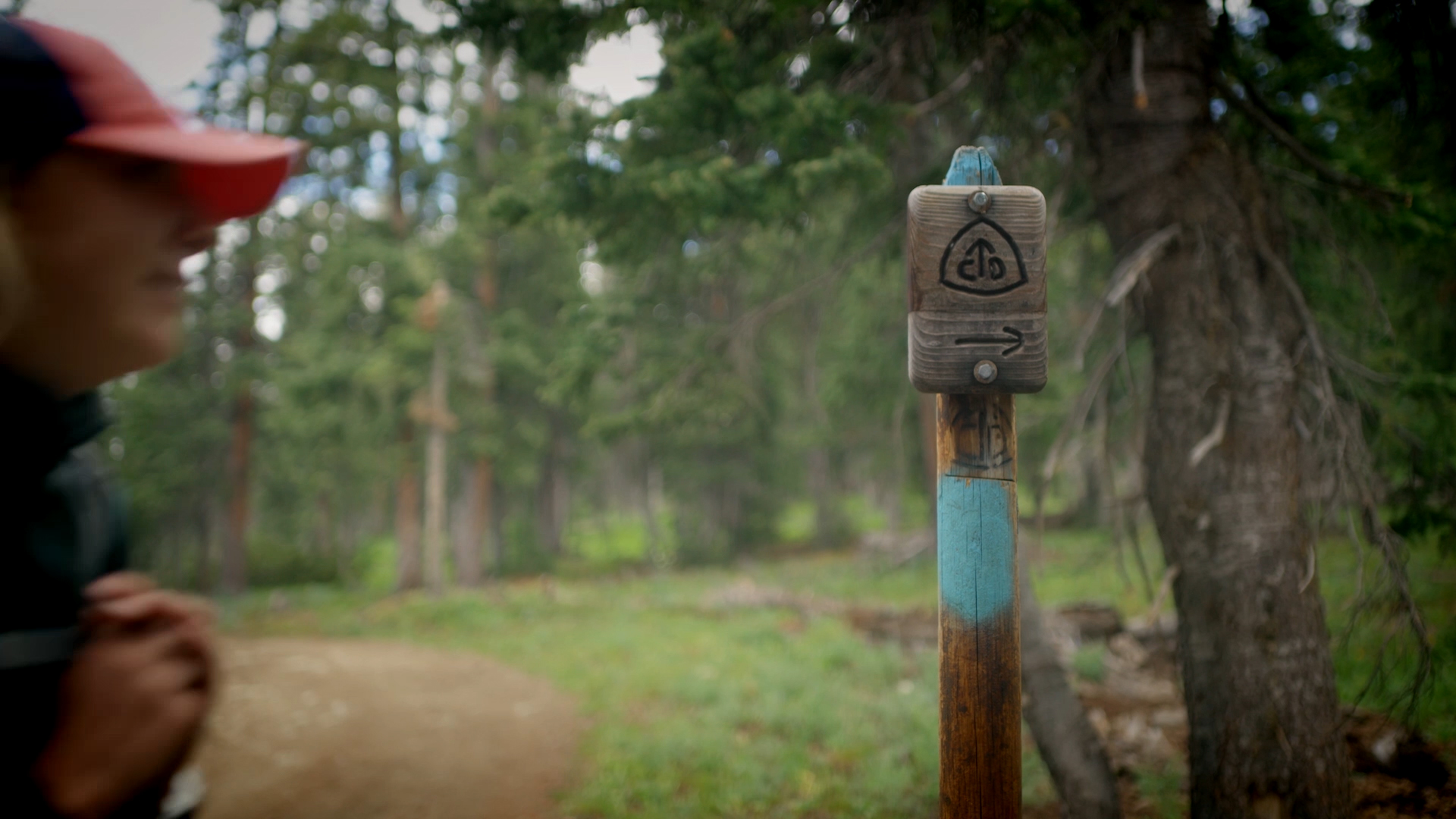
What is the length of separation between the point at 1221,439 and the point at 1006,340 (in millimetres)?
2129

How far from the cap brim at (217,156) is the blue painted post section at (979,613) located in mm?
2065

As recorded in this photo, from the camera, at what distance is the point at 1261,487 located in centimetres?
379

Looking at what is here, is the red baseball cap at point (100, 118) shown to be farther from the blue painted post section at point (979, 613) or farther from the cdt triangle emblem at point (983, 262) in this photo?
the blue painted post section at point (979, 613)

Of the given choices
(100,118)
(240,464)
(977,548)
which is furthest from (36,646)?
(240,464)

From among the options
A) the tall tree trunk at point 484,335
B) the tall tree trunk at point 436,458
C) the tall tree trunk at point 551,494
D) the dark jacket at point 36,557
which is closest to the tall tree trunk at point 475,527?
the tall tree trunk at point 484,335

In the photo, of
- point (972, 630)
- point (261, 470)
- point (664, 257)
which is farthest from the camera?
point (261, 470)

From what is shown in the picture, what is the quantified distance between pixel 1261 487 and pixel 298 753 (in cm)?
850

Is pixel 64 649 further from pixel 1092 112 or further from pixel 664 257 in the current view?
pixel 664 257

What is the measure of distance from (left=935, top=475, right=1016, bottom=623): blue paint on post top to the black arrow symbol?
0.45 meters

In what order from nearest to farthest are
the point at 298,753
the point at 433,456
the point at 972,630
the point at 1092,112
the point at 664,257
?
the point at 972,630
the point at 1092,112
the point at 664,257
the point at 298,753
the point at 433,456

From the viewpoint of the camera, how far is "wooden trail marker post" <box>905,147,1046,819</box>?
2.48 metres

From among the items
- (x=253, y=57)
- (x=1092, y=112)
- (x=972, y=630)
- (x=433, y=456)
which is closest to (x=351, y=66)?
(x=253, y=57)

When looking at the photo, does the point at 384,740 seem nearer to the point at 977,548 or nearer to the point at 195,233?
the point at 977,548

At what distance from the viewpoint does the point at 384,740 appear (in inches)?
314
